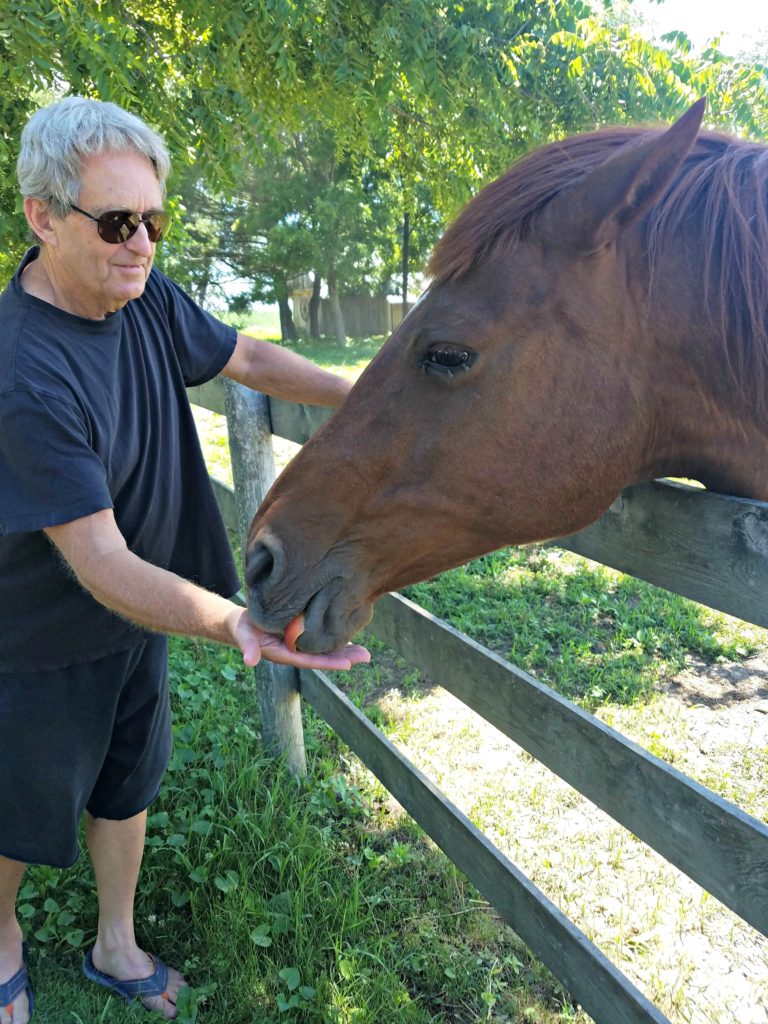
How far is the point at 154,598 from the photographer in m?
1.53

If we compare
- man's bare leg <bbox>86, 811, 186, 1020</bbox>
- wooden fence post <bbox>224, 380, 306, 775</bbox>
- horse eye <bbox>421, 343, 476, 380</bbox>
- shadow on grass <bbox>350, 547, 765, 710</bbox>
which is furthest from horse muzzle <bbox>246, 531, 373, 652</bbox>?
shadow on grass <bbox>350, 547, 765, 710</bbox>

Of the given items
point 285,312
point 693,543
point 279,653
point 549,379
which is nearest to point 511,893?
point 279,653

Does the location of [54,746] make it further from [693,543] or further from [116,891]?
[693,543]

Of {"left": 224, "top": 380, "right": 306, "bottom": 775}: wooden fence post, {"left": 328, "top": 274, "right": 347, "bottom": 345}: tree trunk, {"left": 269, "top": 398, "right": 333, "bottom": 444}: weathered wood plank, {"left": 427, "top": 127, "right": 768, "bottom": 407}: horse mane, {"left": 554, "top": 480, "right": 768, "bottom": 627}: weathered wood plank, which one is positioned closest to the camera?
{"left": 554, "top": 480, "right": 768, "bottom": 627}: weathered wood plank

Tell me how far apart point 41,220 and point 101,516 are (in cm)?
74

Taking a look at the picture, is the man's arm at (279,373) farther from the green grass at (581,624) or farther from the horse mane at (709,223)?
the green grass at (581,624)

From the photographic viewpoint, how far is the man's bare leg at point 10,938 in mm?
2092

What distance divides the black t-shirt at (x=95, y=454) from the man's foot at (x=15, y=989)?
1011mm

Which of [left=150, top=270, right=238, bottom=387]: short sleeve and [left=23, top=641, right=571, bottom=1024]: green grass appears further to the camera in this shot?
[left=150, top=270, right=238, bottom=387]: short sleeve

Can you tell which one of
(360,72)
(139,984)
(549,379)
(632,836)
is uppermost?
(360,72)

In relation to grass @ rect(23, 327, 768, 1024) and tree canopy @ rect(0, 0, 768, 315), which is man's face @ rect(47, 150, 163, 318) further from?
grass @ rect(23, 327, 768, 1024)

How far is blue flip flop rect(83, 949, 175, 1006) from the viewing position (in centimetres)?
217

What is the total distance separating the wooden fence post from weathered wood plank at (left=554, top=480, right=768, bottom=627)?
1609 millimetres

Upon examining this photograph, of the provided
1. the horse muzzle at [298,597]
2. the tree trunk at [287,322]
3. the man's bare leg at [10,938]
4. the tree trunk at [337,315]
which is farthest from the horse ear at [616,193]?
the tree trunk at [287,322]
